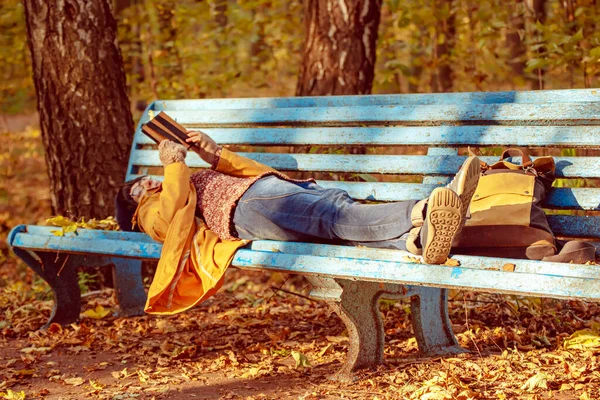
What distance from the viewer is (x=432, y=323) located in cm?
380

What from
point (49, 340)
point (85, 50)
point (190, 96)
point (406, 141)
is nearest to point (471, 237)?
point (406, 141)

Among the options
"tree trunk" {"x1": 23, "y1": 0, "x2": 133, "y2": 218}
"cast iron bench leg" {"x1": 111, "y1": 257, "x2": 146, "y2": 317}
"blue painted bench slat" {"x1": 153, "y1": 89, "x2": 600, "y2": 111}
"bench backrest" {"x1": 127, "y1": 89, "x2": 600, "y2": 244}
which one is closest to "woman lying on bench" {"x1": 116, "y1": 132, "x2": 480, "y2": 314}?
"bench backrest" {"x1": 127, "y1": 89, "x2": 600, "y2": 244}

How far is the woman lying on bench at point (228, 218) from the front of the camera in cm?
350

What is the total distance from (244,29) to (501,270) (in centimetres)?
630

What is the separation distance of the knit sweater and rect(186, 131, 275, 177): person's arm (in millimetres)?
54

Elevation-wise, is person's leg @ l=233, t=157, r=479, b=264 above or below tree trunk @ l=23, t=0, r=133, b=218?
below

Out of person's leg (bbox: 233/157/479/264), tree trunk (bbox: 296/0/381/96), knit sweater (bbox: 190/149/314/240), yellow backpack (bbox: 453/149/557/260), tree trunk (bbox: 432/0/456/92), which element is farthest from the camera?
tree trunk (bbox: 432/0/456/92)

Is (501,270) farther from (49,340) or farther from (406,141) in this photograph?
(49,340)

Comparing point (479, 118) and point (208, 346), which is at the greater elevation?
point (479, 118)

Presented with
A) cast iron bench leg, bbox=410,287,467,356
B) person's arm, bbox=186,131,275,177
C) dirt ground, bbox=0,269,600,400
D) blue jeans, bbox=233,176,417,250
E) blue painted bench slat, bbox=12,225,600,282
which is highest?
person's arm, bbox=186,131,275,177

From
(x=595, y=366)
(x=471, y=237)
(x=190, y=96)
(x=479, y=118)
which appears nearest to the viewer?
(x=471, y=237)

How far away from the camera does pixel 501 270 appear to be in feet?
9.30

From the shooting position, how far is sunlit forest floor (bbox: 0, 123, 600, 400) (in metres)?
3.34

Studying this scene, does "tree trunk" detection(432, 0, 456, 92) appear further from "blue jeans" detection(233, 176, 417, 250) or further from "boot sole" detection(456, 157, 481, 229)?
"boot sole" detection(456, 157, 481, 229)
